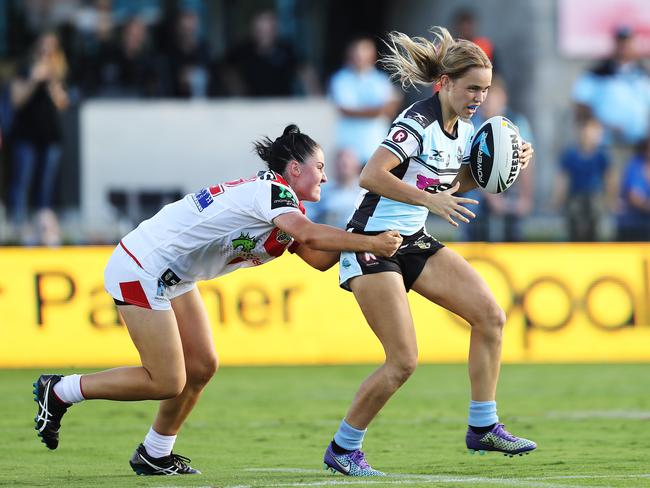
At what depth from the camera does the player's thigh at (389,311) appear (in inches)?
282

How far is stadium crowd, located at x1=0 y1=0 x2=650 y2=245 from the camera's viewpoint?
15.4 meters

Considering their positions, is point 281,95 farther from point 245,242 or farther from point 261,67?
point 245,242

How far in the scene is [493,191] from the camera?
7.57m

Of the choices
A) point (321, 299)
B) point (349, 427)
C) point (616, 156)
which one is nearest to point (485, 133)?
point (349, 427)

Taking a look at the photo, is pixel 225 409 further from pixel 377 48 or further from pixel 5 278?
pixel 377 48

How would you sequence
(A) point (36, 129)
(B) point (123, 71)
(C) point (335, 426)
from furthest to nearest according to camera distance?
1. (B) point (123, 71)
2. (A) point (36, 129)
3. (C) point (335, 426)

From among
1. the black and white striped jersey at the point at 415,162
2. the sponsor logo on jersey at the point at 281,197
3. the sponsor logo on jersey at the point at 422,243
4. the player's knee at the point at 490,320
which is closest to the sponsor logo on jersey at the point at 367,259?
the black and white striped jersey at the point at 415,162

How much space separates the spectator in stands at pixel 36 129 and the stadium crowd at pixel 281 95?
0.01m

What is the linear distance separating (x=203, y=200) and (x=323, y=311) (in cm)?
613

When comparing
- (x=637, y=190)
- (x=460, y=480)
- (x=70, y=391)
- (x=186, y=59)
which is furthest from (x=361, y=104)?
(x=460, y=480)

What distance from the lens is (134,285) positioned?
23.5 feet

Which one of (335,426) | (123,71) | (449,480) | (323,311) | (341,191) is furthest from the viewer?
(123,71)

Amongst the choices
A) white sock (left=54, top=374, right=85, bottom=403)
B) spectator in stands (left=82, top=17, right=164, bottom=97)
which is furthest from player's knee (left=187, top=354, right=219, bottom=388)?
spectator in stands (left=82, top=17, right=164, bottom=97)

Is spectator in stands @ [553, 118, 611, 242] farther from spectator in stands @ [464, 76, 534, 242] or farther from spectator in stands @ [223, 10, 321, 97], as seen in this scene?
spectator in stands @ [223, 10, 321, 97]
